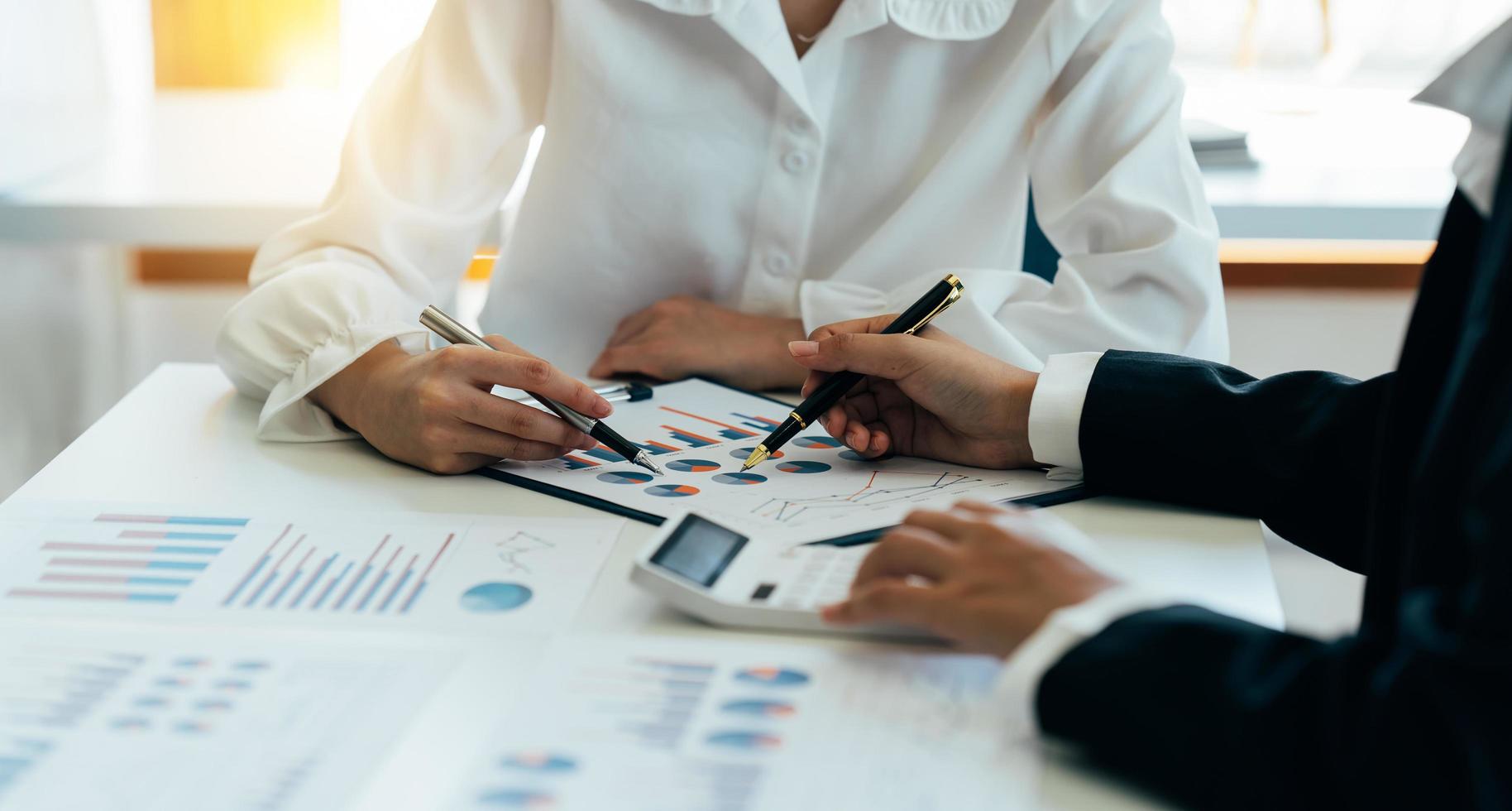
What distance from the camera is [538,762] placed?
1.72 ft

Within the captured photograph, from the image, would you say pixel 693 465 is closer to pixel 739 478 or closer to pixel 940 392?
pixel 739 478

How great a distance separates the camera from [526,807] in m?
0.49

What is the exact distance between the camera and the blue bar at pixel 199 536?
755 mm

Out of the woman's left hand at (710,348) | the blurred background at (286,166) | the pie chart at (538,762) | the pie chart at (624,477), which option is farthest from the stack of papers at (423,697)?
the blurred background at (286,166)

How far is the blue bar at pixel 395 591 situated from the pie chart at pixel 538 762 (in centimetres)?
17

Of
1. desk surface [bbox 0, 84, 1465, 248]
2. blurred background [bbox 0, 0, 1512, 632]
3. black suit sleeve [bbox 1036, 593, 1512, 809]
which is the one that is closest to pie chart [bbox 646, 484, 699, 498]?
black suit sleeve [bbox 1036, 593, 1512, 809]

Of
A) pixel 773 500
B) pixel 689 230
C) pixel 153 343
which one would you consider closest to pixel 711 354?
pixel 689 230

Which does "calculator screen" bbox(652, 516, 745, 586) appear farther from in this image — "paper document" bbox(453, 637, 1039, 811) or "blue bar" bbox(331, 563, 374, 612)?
"blue bar" bbox(331, 563, 374, 612)

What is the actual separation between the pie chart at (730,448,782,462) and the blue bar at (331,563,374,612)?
28 centimetres

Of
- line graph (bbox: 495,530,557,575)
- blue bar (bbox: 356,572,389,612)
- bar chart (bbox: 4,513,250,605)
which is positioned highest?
line graph (bbox: 495,530,557,575)

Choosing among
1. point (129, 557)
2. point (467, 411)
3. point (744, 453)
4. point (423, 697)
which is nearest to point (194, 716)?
point (423, 697)

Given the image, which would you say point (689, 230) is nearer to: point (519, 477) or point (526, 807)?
point (519, 477)

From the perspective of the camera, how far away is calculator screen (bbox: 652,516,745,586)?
0.66m

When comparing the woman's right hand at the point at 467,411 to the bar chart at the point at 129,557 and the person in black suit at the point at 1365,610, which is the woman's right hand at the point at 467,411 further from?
the person in black suit at the point at 1365,610
